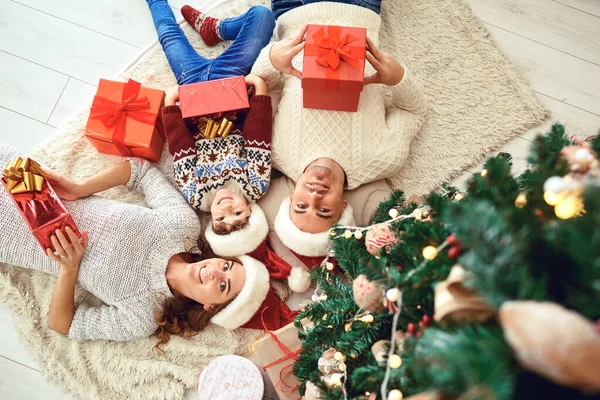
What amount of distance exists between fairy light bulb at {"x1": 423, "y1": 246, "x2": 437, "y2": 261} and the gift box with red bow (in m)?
0.75

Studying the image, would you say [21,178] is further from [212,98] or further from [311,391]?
[311,391]

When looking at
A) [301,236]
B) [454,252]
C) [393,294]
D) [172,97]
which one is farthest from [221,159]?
[454,252]

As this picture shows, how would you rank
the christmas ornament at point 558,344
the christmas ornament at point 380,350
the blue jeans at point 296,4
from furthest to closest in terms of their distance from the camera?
1. the blue jeans at point 296,4
2. the christmas ornament at point 380,350
3. the christmas ornament at point 558,344

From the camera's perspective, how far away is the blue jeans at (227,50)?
166 cm

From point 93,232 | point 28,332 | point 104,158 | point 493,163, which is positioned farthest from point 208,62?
point 493,163

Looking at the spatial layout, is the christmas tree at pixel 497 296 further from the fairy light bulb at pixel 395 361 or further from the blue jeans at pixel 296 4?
the blue jeans at pixel 296 4

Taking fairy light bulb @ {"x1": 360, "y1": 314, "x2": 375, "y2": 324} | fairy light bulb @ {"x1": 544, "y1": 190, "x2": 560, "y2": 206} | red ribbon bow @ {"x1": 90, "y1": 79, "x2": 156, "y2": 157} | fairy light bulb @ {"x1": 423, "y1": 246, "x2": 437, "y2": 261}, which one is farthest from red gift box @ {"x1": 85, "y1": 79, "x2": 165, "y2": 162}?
fairy light bulb @ {"x1": 544, "y1": 190, "x2": 560, "y2": 206}

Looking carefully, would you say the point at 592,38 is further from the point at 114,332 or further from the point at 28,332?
the point at 28,332

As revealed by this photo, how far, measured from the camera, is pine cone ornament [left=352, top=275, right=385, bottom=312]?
2.80 feet

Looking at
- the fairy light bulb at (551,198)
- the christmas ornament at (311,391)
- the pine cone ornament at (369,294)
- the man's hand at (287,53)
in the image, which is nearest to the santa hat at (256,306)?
the christmas ornament at (311,391)

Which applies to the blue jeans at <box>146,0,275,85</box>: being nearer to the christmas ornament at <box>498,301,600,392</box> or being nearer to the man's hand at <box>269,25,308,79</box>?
the man's hand at <box>269,25,308,79</box>

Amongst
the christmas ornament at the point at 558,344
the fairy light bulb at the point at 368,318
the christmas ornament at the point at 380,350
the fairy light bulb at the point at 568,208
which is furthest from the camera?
the fairy light bulb at the point at 368,318

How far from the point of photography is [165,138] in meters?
1.63

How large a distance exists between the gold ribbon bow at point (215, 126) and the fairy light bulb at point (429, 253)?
0.95 metres
